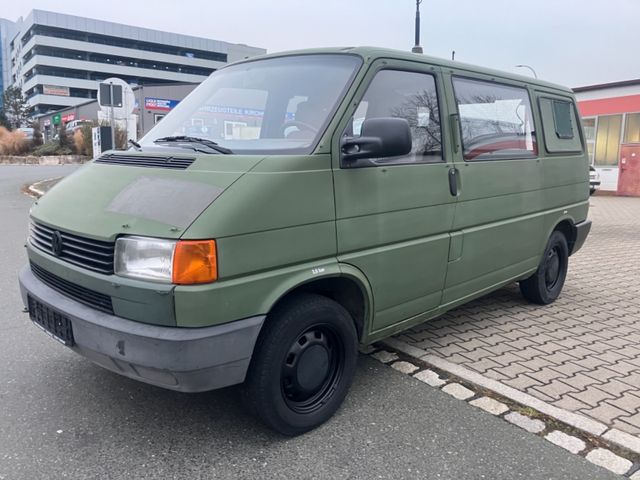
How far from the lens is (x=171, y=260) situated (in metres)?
2.42

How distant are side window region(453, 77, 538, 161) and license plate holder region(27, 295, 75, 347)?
285 centimetres

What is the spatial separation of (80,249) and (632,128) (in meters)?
22.5

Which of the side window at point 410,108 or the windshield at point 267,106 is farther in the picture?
the side window at point 410,108

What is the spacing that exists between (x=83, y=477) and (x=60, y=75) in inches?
3471

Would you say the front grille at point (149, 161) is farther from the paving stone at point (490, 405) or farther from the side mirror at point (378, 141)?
the paving stone at point (490, 405)

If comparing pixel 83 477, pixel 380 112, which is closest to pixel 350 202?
pixel 380 112

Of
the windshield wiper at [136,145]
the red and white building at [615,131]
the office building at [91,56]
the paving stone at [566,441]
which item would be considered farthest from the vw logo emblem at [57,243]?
the office building at [91,56]

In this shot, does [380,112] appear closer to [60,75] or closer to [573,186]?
[573,186]

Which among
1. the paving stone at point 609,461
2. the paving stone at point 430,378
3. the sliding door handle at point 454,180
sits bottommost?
the paving stone at point 609,461

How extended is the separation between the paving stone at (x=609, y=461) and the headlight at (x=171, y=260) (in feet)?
7.20

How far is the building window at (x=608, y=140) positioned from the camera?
68.7ft

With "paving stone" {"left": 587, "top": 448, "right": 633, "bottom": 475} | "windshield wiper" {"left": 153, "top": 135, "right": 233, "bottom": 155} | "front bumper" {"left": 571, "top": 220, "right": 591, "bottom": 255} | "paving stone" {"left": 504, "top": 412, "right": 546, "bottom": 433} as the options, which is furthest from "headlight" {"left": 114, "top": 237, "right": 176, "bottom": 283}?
"front bumper" {"left": 571, "top": 220, "right": 591, "bottom": 255}

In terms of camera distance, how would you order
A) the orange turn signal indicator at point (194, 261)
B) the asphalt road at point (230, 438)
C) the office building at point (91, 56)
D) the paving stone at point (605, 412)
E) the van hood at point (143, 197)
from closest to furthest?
the orange turn signal indicator at point (194, 261)
the van hood at point (143, 197)
the asphalt road at point (230, 438)
the paving stone at point (605, 412)
the office building at point (91, 56)

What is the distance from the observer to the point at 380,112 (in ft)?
10.9
